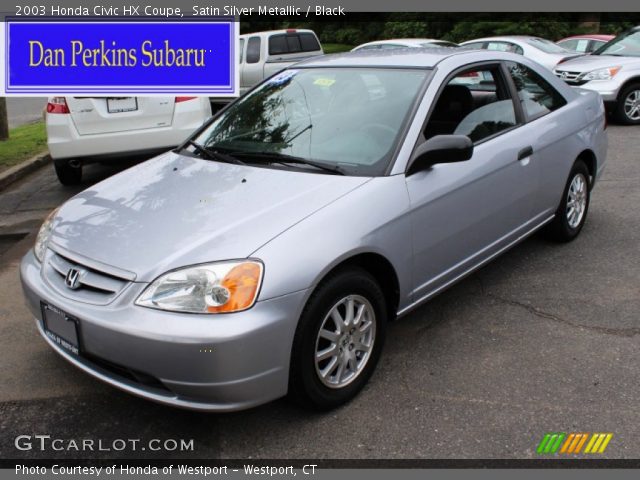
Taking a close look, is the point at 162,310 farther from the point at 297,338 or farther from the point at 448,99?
the point at 448,99

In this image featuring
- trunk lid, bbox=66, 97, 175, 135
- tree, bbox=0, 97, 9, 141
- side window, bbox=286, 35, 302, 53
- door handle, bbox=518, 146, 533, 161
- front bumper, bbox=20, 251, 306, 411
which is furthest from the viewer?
side window, bbox=286, 35, 302, 53

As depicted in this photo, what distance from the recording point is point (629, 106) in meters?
10.6

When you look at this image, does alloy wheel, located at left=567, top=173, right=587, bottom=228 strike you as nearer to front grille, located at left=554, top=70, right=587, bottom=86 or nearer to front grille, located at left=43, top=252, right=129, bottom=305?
front grille, located at left=43, top=252, right=129, bottom=305

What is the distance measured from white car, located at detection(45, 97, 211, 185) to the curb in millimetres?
1277

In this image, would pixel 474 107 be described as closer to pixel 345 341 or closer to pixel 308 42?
pixel 345 341

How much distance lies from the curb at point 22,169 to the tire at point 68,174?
0.72 m

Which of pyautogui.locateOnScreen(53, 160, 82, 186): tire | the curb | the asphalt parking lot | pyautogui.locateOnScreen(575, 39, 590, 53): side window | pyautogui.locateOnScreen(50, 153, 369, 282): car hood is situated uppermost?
pyautogui.locateOnScreen(50, 153, 369, 282): car hood

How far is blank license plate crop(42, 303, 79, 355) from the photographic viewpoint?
280 cm

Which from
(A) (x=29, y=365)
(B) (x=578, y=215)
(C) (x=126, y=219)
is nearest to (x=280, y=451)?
(C) (x=126, y=219)

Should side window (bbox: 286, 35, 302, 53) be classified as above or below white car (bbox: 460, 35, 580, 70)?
below

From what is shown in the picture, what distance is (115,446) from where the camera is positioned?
286cm

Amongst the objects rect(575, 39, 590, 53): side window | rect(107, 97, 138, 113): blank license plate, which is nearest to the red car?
rect(575, 39, 590, 53): side window

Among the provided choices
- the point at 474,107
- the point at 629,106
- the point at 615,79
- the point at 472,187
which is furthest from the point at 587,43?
the point at 472,187

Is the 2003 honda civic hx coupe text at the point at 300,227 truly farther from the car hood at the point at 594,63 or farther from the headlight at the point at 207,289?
the car hood at the point at 594,63
